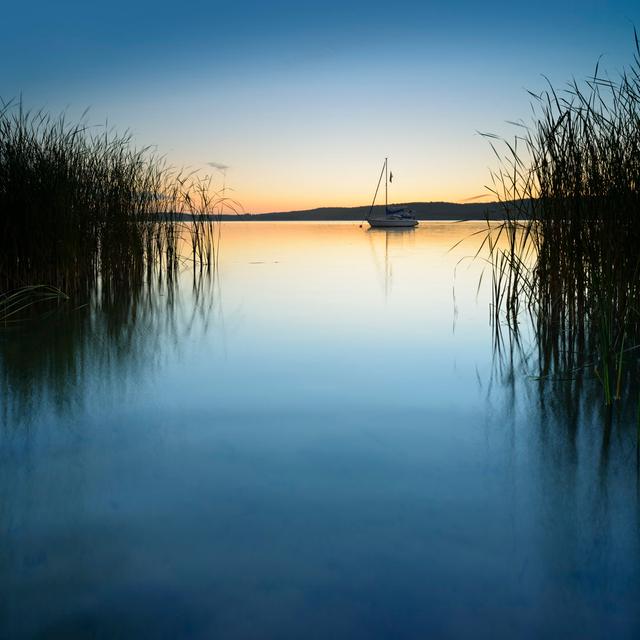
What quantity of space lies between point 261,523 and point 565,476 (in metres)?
1.05

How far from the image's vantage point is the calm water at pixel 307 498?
1400mm

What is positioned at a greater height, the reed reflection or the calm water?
the reed reflection

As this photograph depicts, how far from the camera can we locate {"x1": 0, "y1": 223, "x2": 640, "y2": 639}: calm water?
1.40 meters

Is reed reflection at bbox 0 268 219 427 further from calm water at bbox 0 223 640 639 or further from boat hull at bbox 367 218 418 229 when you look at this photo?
boat hull at bbox 367 218 418 229

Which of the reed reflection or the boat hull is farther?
the boat hull

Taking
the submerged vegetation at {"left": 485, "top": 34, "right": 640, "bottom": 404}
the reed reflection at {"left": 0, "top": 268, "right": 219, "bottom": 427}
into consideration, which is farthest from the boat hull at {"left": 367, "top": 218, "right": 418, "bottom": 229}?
the submerged vegetation at {"left": 485, "top": 34, "right": 640, "bottom": 404}

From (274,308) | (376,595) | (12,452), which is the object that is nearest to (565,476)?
(376,595)

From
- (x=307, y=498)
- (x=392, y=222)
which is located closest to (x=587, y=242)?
(x=307, y=498)

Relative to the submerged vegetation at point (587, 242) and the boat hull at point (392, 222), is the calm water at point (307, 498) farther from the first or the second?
the boat hull at point (392, 222)

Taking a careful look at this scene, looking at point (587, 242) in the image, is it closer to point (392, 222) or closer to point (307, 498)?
point (307, 498)

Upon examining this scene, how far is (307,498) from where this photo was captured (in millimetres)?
1979

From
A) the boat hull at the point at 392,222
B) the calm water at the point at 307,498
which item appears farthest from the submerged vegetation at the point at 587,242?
the boat hull at the point at 392,222

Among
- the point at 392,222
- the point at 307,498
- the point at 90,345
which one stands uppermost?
the point at 392,222

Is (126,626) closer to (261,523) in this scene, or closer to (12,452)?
(261,523)
